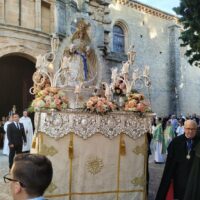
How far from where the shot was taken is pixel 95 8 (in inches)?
840

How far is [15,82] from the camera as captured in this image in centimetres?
1917

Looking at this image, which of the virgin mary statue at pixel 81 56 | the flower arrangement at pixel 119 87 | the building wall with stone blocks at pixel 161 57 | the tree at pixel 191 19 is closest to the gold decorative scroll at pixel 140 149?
the flower arrangement at pixel 119 87

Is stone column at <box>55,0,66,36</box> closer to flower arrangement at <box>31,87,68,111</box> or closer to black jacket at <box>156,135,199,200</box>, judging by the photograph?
flower arrangement at <box>31,87,68,111</box>

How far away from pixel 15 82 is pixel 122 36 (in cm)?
1099

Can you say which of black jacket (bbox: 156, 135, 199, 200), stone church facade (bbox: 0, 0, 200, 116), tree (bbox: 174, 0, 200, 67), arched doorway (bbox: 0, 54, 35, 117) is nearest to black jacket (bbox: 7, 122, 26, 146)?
tree (bbox: 174, 0, 200, 67)

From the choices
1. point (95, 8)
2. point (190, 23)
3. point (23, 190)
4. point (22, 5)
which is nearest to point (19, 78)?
point (22, 5)

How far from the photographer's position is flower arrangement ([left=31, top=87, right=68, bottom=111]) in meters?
6.43

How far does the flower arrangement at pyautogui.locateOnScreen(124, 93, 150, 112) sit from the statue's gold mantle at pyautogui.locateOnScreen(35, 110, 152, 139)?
11 cm

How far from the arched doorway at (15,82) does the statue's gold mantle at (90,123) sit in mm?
12458

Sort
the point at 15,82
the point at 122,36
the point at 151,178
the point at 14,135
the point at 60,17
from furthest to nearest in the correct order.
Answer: the point at 122,36
the point at 15,82
the point at 60,17
the point at 14,135
the point at 151,178

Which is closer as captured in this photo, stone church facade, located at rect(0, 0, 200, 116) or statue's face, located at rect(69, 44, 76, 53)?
statue's face, located at rect(69, 44, 76, 53)

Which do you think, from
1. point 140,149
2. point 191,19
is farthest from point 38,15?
point 140,149

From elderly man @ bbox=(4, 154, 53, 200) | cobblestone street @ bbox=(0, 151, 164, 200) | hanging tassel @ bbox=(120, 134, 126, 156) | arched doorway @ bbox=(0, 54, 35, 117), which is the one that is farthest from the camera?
arched doorway @ bbox=(0, 54, 35, 117)

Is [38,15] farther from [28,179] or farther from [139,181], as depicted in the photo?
[28,179]
